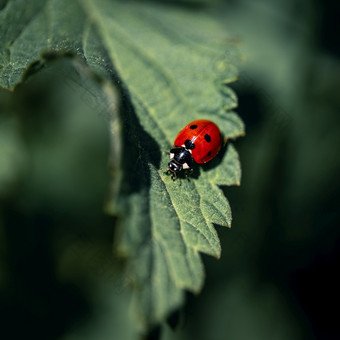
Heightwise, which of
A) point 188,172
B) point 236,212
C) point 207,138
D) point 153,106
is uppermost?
point 153,106

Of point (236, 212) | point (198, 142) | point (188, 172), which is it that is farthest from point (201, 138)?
point (236, 212)

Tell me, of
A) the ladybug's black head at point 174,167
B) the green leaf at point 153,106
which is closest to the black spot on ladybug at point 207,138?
the green leaf at point 153,106

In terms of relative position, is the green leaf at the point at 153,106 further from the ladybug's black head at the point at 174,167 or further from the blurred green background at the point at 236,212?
the blurred green background at the point at 236,212

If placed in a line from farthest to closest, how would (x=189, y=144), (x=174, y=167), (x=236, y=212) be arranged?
(x=236, y=212) < (x=189, y=144) < (x=174, y=167)

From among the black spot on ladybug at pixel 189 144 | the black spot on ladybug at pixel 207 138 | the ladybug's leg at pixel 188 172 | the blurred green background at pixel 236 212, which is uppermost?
the black spot on ladybug at pixel 207 138

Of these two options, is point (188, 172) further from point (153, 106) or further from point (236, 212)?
point (236, 212)

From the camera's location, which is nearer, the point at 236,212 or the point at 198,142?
the point at 198,142
